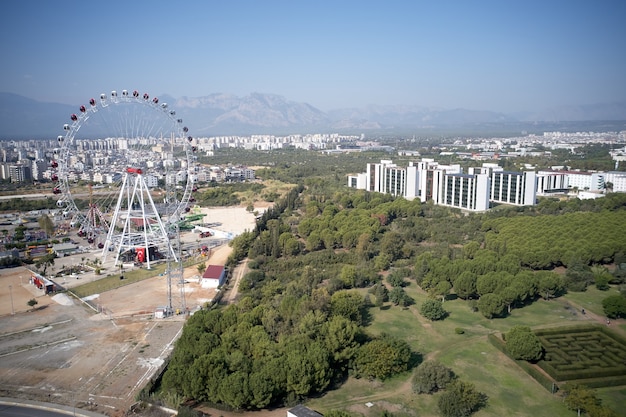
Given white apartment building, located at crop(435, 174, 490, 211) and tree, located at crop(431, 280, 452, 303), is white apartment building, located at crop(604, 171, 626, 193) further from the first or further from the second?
tree, located at crop(431, 280, 452, 303)

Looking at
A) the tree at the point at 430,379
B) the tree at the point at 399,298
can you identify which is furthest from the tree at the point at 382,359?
the tree at the point at 399,298

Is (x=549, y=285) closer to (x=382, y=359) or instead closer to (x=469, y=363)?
(x=469, y=363)

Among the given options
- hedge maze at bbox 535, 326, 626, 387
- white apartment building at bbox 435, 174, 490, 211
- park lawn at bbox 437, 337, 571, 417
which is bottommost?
park lawn at bbox 437, 337, 571, 417

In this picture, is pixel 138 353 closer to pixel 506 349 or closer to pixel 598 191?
pixel 506 349

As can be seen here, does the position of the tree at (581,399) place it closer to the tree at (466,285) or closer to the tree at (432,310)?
the tree at (432,310)

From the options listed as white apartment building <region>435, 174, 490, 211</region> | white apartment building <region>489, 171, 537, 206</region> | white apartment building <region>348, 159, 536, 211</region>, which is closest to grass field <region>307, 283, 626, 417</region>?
white apartment building <region>435, 174, 490, 211</region>
